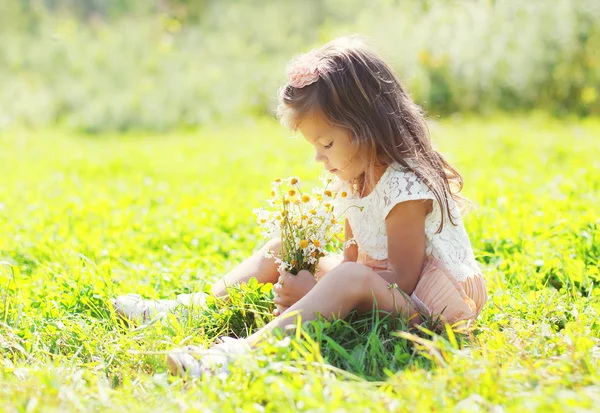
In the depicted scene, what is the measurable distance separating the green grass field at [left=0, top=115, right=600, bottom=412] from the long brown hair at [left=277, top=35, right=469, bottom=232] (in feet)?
2.03

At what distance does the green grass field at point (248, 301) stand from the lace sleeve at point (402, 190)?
0.45m

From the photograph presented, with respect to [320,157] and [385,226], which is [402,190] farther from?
[320,157]

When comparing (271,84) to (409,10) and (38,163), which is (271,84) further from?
(38,163)

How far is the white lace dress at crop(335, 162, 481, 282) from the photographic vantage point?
8.84ft

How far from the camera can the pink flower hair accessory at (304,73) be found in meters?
2.68

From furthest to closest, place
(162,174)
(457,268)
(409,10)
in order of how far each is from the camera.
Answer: (409,10) < (162,174) < (457,268)

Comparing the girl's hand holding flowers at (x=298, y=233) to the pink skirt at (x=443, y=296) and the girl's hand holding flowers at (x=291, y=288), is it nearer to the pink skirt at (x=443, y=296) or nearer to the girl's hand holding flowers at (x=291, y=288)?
the girl's hand holding flowers at (x=291, y=288)

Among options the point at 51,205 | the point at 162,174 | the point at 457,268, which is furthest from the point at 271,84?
the point at 457,268

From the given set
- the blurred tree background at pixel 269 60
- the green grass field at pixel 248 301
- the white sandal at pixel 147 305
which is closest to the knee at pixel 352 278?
the green grass field at pixel 248 301

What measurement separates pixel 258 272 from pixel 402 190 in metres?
0.71

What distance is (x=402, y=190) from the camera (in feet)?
8.80

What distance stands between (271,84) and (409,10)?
2261 mm

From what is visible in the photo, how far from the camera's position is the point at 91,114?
30.2ft

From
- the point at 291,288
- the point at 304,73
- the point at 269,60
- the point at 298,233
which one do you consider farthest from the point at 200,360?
the point at 269,60
